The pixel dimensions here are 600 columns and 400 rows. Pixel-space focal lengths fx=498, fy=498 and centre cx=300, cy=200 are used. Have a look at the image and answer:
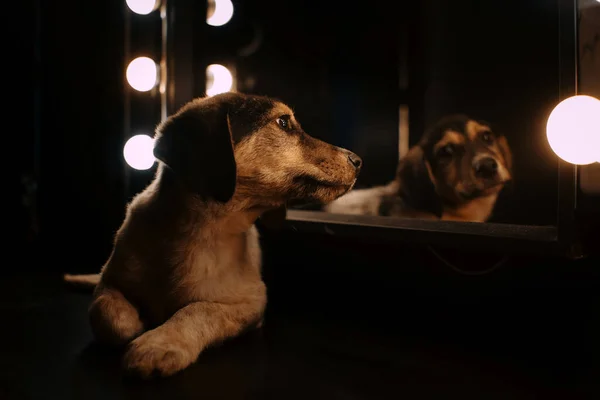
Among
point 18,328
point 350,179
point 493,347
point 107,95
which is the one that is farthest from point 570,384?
point 107,95

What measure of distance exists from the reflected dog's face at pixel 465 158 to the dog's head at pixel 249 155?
2.18ft

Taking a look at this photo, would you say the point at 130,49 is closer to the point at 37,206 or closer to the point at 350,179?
the point at 37,206

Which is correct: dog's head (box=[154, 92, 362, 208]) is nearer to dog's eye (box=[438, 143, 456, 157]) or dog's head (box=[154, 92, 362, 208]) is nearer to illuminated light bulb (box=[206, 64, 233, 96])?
dog's eye (box=[438, 143, 456, 157])

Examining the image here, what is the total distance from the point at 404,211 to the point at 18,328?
1.56m

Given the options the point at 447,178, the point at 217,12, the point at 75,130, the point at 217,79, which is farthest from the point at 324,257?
the point at 75,130

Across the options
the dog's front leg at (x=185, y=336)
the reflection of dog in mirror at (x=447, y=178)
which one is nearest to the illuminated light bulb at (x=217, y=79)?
the reflection of dog in mirror at (x=447, y=178)

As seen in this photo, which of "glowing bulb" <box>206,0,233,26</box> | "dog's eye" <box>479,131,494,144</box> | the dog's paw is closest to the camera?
the dog's paw

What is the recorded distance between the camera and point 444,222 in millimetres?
1871

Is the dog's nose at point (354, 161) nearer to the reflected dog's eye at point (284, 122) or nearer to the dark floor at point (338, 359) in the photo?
the reflected dog's eye at point (284, 122)

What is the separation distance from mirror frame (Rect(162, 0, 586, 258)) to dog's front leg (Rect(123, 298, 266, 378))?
24.8 inches

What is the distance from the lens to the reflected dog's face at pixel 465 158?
79.9 inches

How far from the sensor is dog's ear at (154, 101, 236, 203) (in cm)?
135

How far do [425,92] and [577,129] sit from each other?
1215 mm

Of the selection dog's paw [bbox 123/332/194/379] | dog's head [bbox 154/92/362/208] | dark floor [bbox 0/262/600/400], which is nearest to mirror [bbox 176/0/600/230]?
dog's head [bbox 154/92/362/208]
